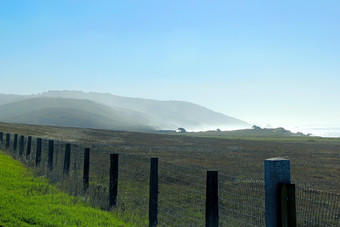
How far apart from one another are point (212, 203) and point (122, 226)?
2.20 m

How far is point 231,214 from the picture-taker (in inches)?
458

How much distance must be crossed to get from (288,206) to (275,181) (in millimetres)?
286

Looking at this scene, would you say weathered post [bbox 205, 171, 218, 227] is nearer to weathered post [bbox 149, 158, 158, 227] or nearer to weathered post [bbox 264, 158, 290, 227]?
weathered post [bbox 149, 158, 158, 227]

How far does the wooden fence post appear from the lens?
419cm

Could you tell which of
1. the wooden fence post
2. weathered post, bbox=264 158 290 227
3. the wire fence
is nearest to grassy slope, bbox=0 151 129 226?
the wire fence

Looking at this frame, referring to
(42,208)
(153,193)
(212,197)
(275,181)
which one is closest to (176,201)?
(153,193)

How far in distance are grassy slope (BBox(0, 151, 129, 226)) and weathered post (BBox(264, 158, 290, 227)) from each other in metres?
4.31

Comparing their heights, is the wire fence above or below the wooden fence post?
below

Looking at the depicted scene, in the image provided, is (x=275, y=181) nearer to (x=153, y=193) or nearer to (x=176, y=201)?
(x=153, y=193)

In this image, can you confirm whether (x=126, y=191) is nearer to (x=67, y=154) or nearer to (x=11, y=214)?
(x=67, y=154)

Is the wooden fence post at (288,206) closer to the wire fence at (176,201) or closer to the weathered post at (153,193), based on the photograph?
the wire fence at (176,201)

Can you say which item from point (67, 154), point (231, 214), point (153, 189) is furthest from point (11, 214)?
point (231, 214)

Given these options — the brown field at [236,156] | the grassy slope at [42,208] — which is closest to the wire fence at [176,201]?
the grassy slope at [42,208]

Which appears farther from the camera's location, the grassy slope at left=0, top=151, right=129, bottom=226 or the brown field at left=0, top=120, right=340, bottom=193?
the brown field at left=0, top=120, right=340, bottom=193
